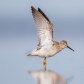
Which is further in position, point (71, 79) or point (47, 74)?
point (47, 74)

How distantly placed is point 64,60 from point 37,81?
2.40m

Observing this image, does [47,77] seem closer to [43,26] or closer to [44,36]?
[44,36]

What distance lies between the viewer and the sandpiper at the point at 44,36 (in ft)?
25.0

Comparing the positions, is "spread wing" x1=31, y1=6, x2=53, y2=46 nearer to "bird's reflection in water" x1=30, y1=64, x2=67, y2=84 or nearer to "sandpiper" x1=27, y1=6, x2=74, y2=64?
"sandpiper" x1=27, y1=6, x2=74, y2=64

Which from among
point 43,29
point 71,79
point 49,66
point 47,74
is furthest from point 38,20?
point 71,79

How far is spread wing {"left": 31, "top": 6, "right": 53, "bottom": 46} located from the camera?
760 centimetres

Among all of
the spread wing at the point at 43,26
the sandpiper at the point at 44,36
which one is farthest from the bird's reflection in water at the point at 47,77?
the spread wing at the point at 43,26

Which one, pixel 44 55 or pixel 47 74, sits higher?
pixel 44 55

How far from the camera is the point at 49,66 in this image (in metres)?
7.43

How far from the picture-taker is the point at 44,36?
7789 mm

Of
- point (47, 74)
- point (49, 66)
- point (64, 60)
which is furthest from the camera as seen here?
point (64, 60)

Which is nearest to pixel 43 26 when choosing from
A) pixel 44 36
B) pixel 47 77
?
pixel 44 36

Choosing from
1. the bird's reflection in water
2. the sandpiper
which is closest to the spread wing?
the sandpiper

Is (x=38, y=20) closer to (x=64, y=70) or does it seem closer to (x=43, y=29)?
(x=43, y=29)
